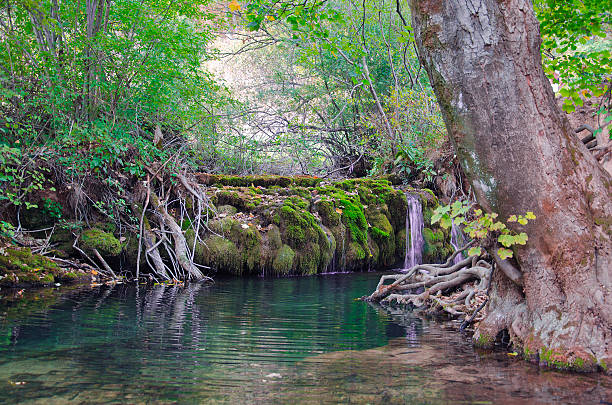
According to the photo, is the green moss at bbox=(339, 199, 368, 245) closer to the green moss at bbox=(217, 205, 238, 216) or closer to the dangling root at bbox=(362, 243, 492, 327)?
the green moss at bbox=(217, 205, 238, 216)

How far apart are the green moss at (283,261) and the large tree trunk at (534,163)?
8122 millimetres

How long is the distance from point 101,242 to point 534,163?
8552 mm

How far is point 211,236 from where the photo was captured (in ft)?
36.4

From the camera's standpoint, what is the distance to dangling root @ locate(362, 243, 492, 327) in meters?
6.25

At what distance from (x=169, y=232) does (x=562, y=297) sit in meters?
7.98

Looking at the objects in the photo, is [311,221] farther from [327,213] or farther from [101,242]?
[101,242]

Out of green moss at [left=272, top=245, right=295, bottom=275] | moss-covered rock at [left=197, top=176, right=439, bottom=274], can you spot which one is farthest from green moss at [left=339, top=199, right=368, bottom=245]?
green moss at [left=272, top=245, right=295, bottom=275]

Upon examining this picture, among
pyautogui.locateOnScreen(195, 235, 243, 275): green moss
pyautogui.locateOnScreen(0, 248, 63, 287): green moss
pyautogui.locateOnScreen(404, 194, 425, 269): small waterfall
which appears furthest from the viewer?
pyautogui.locateOnScreen(404, 194, 425, 269): small waterfall

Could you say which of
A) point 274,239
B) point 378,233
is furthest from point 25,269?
point 378,233

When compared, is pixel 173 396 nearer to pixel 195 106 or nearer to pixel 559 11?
pixel 559 11

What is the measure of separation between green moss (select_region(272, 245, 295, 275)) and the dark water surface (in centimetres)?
467

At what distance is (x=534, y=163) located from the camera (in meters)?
3.72

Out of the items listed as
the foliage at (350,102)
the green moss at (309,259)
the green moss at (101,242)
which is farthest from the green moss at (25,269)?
the foliage at (350,102)

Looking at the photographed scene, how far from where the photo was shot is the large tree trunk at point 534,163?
371 centimetres
